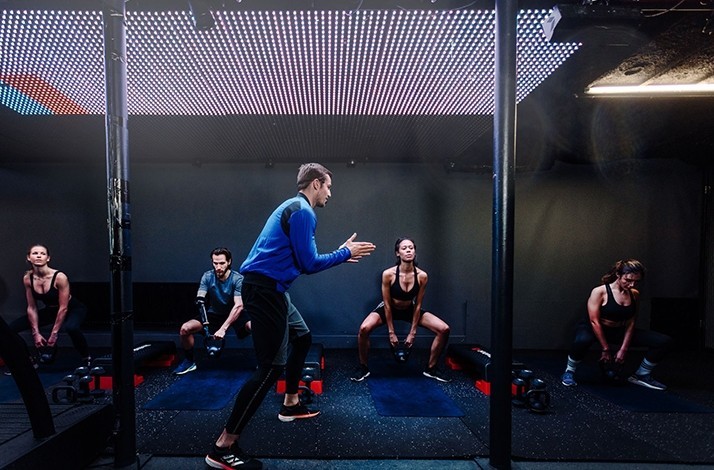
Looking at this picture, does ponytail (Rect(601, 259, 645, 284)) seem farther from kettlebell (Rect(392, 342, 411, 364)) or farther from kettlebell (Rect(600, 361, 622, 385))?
kettlebell (Rect(392, 342, 411, 364))

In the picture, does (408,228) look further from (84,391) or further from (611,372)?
(84,391)

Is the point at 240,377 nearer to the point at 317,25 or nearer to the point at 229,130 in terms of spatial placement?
the point at 229,130

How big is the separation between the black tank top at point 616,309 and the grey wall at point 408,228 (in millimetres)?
1433

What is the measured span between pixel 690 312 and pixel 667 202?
155 centimetres

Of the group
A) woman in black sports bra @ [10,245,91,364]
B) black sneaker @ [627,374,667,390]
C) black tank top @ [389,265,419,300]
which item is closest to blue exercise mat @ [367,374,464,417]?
black tank top @ [389,265,419,300]

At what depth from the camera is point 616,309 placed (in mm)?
3670

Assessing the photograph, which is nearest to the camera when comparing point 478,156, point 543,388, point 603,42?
point 603,42

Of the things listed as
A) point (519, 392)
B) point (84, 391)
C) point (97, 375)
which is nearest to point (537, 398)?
point (519, 392)

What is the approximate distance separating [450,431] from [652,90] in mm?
3207

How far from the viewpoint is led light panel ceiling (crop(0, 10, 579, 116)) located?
2.17 meters

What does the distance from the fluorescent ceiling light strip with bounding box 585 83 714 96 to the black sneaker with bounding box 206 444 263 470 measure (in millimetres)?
3662

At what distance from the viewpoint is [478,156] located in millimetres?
4914

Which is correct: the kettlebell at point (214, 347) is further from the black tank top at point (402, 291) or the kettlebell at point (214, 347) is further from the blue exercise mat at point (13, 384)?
the black tank top at point (402, 291)

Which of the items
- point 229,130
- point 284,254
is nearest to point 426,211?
point 229,130
